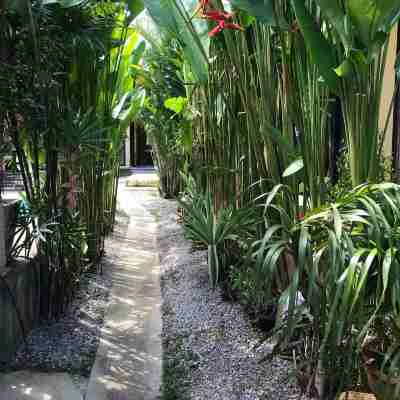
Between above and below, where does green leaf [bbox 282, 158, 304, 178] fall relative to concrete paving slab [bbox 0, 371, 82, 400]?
above

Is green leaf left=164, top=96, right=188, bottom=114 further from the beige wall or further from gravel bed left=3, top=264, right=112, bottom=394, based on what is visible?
gravel bed left=3, top=264, right=112, bottom=394

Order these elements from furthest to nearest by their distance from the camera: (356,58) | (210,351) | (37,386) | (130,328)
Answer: (130,328) < (210,351) < (37,386) < (356,58)

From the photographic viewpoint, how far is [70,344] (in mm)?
3080

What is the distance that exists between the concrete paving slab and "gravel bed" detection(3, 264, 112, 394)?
59mm

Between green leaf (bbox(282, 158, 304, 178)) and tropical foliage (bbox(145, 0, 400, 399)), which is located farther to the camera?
green leaf (bbox(282, 158, 304, 178))

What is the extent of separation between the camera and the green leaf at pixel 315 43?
213 centimetres

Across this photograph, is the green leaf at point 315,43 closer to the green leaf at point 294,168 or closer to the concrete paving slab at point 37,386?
the green leaf at point 294,168

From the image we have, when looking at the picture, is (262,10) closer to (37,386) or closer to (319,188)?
(319,188)

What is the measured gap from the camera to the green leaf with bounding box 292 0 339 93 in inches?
84.0

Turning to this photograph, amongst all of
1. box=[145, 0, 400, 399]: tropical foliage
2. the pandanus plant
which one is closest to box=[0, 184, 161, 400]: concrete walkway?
box=[145, 0, 400, 399]: tropical foliage

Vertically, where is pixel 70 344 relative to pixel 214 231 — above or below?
below

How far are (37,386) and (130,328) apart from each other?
3.16ft

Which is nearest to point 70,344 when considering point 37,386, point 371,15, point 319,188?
point 37,386

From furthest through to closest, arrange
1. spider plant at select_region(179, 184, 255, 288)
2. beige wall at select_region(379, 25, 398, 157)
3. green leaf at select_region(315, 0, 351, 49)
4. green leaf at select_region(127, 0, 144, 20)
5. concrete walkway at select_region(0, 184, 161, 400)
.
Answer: beige wall at select_region(379, 25, 398, 157) < spider plant at select_region(179, 184, 255, 288) < green leaf at select_region(127, 0, 144, 20) < concrete walkway at select_region(0, 184, 161, 400) < green leaf at select_region(315, 0, 351, 49)
